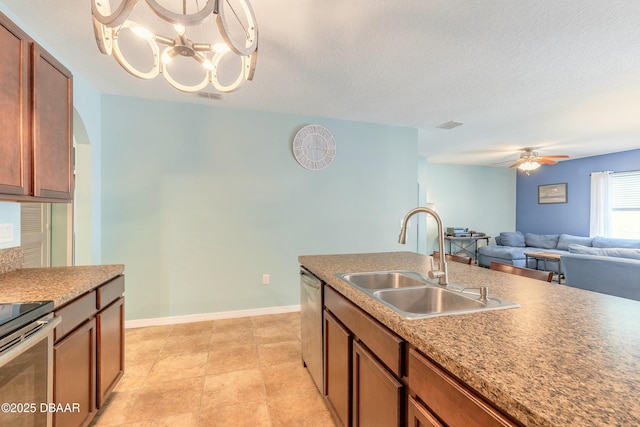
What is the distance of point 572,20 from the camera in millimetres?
1794

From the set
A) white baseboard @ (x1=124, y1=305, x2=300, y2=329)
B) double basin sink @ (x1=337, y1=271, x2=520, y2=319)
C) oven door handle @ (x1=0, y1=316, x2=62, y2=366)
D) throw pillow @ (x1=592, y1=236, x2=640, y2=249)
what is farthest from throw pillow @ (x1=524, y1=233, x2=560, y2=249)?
oven door handle @ (x1=0, y1=316, x2=62, y2=366)

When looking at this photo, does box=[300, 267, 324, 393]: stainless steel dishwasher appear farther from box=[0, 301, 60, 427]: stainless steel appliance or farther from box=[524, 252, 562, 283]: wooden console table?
box=[524, 252, 562, 283]: wooden console table

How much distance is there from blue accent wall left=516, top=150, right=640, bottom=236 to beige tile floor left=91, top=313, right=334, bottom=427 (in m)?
6.80

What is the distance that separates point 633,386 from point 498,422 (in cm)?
29

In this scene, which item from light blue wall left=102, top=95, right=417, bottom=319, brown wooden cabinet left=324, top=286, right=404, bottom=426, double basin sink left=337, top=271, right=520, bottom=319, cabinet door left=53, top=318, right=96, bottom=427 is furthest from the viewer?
light blue wall left=102, top=95, right=417, bottom=319

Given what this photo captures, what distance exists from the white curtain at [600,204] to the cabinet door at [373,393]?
7106mm

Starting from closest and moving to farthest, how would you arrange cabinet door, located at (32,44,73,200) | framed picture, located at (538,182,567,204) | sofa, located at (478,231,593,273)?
cabinet door, located at (32,44,73,200) → sofa, located at (478,231,593,273) → framed picture, located at (538,182,567,204)

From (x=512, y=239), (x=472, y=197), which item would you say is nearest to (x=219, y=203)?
(x=472, y=197)

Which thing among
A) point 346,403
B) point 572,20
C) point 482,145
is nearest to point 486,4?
point 572,20

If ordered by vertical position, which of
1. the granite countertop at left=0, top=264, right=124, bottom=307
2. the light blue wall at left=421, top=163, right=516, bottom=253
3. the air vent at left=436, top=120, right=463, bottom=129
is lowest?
the granite countertop at left=0, top=264, right=124, bottom=307

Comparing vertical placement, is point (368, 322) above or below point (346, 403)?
above

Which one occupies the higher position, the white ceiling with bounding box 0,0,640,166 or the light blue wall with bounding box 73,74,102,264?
the white ceiling with bounding box 0,0,640,166

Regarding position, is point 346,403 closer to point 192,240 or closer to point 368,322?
point 368,322

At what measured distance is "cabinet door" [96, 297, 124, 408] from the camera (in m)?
1.63
